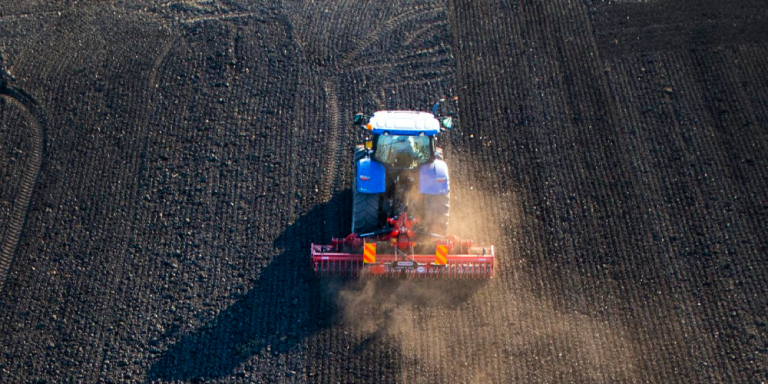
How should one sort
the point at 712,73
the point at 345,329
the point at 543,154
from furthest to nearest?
the point at 712,73, the point at 543,154, the point at 345,329

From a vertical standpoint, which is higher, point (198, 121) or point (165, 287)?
point (198, 121)

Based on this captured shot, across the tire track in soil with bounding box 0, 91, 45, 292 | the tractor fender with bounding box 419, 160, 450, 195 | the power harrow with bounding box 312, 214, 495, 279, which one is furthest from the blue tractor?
the tire track in soil with bounding box 0, 91, 45, 292

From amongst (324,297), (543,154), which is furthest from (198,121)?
(543,154)

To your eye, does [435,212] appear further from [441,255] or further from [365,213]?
[365,213]

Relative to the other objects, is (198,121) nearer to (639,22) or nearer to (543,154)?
(543,154)

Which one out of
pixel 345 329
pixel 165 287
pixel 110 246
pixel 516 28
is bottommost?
pixel 345 329

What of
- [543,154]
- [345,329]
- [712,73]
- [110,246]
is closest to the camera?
[345,329]

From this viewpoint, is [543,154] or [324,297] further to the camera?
[543,154]

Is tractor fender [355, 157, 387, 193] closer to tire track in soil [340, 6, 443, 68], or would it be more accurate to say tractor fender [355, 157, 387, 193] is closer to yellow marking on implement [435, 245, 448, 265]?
yellow marking on implement [435, 245, 448, 265]

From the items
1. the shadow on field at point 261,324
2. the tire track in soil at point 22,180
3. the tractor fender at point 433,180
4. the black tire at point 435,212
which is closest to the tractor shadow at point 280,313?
the shadow on field at point 261,324
